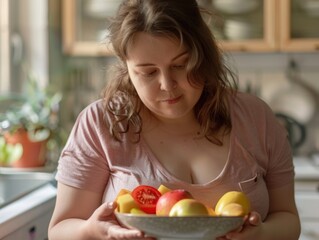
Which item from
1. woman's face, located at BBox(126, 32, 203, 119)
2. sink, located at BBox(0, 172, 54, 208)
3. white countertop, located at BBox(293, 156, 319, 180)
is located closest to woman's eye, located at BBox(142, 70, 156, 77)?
woman's face, located at BBox(126, 32, 203, 119)

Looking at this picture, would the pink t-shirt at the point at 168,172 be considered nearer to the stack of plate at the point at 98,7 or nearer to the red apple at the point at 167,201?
the red apple at the point at 167,201

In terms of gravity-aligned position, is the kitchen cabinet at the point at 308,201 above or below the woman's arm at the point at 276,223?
below

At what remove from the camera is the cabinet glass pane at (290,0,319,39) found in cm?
286

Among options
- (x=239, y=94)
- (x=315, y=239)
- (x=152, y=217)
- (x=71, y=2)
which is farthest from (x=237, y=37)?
(x=152, y=217)

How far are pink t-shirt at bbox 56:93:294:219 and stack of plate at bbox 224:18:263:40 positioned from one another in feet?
5.06

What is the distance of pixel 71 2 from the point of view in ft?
9.67

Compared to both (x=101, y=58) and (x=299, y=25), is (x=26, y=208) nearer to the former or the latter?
(x=101, y=58)

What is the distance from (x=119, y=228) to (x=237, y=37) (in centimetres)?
192

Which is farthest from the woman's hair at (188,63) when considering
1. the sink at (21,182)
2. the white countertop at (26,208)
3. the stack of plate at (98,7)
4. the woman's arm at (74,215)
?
the stack of plate at (98,7)

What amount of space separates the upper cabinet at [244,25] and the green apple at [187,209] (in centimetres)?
174

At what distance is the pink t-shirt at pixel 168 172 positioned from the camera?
4.24 feet

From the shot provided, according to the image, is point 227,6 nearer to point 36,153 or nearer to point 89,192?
point 36,153

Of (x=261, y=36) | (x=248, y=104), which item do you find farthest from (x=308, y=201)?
(x=248, y=104)

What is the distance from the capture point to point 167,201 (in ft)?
3.70
